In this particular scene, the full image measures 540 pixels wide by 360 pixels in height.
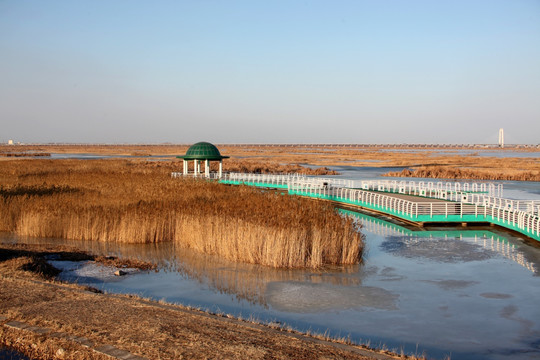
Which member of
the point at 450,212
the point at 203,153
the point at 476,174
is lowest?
the point at 450,212

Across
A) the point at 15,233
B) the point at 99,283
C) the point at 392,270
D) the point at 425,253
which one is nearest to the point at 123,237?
the point at 15,233

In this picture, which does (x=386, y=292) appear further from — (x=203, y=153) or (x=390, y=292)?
(x=203, y=153)

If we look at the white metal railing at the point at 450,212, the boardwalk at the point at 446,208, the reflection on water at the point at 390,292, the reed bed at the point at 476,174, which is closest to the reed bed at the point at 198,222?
Answer: the reflection on water at the point at 390,292

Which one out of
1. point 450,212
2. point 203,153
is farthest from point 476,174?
point 450,212

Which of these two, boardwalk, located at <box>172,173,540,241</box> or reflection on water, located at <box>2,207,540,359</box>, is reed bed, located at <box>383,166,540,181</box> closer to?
boardwalk, located at <box>172,173,540,241</box>

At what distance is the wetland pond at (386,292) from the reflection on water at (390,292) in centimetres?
3

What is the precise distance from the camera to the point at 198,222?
1905 centimetres

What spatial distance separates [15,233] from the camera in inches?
836

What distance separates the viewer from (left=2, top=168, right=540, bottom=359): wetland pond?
10547mm

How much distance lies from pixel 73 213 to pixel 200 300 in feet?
34.3

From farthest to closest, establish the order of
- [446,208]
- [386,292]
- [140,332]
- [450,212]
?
[450,212]
[446,208]
[386,292]
[140,332]

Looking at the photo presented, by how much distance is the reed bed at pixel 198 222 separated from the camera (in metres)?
16.8

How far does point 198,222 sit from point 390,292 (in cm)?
782

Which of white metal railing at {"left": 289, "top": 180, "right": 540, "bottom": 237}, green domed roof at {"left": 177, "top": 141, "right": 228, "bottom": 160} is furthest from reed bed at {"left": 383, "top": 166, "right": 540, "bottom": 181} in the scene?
white metal railing at {"left": 289, "top": 180, "right": 540, "bottom": 237}
